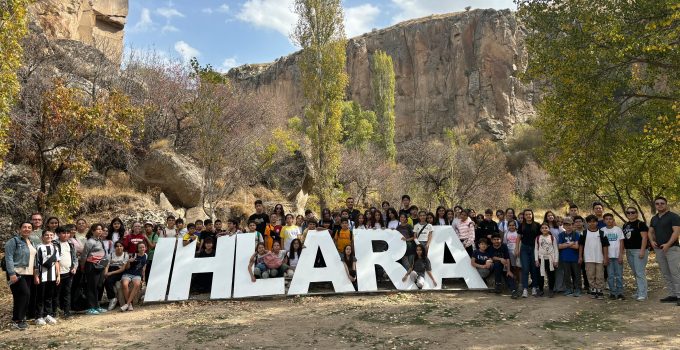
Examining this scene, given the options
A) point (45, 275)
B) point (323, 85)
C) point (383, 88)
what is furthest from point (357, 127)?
point (45, 275)

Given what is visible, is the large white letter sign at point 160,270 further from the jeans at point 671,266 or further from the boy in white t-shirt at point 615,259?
the jeans at point 671,266

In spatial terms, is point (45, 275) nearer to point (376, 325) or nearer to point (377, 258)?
point (376, 325)

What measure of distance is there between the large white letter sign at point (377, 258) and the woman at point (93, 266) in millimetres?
5454

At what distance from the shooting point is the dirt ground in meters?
7.12

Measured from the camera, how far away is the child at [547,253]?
33.0 ft

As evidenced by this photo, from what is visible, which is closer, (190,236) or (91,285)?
(91,285)

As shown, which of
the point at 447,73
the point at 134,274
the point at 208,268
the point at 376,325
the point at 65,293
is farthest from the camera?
the point at 447,73

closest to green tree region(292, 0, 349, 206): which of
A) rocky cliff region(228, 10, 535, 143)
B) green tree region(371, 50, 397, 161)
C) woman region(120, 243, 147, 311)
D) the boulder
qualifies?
the boulder

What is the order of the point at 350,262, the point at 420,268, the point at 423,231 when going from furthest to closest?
1. the point at 423,231
2. the point at 350,262
3. the point at 420,268

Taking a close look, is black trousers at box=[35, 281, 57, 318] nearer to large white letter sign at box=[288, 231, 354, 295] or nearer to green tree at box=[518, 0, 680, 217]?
large white letter sign at box=[288, 231, 354, 295]

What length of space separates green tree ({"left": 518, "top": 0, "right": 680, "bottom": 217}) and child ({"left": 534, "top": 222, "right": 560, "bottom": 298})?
305 cm

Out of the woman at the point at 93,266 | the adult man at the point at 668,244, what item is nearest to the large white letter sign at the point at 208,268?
the woman at the point at 93,266

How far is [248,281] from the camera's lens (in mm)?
10539

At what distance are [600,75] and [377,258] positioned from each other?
7.26 metres
